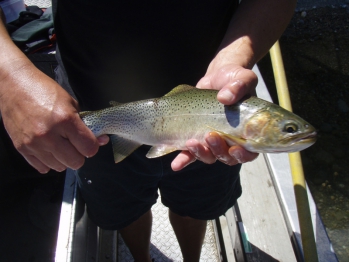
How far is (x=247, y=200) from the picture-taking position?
3.07m

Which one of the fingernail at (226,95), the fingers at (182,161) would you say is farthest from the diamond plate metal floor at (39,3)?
the fingernail at (226,95)

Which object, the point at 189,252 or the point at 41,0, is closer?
the point at 189,252

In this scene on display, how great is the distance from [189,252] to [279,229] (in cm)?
80

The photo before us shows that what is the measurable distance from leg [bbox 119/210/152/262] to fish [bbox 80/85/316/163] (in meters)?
0.89

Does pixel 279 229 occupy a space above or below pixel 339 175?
above

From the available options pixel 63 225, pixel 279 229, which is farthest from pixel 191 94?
pixel 279 229

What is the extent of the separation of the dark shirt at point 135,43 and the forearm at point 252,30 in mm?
100

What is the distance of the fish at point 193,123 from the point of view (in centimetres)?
164

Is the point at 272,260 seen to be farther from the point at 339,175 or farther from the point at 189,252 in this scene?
the point at 339,175

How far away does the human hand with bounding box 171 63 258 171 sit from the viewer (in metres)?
1.55

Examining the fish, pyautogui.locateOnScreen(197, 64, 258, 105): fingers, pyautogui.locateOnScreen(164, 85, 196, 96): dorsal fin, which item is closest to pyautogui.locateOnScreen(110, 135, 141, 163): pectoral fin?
the fish

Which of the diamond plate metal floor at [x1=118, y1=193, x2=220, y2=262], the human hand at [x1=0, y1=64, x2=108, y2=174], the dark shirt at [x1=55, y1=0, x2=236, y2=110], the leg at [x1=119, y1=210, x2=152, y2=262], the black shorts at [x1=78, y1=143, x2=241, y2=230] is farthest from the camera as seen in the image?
the diamond plate metal floor at [x1=118, y1=193, x2=220, y2=262]

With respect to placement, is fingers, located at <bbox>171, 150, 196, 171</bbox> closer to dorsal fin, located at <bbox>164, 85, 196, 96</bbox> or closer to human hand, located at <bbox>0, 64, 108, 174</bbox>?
dorsal fin, located at <bbox>164, 85, 196, 96</bbox>

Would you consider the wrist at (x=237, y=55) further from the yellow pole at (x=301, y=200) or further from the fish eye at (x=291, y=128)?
the yellow pole at (x=301, y=200)
